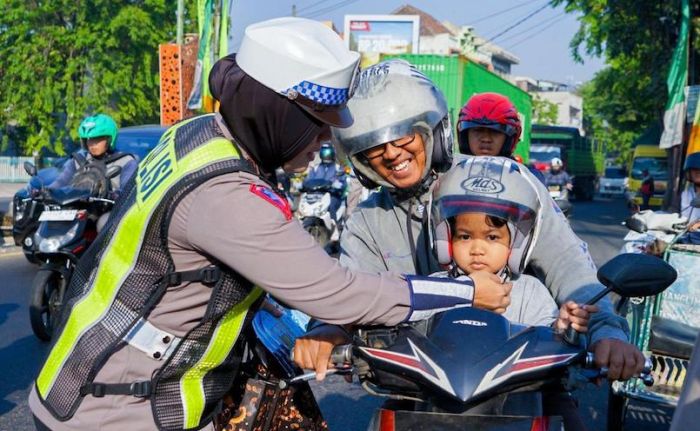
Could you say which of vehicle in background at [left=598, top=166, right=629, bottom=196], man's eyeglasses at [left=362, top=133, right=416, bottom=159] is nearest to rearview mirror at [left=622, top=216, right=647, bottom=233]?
man's eyeglasses at [left=362, top=133, right=416, bottom=159]

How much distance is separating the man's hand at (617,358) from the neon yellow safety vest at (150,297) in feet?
2.96

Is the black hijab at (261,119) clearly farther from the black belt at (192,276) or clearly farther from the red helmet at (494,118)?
the red helmet at (494,118)

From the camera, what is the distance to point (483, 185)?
8.67ft

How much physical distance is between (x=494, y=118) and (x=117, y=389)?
12.5ft

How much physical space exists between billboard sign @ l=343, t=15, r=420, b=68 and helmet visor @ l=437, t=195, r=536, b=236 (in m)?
43.8

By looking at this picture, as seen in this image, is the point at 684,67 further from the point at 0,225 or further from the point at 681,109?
the point at 0,225

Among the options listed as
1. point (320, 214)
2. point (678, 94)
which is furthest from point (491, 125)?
point (678, 94)

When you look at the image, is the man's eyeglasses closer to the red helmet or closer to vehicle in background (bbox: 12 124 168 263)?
the red helmet

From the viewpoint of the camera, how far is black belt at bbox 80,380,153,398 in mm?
2168

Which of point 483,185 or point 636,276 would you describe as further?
point 483,185

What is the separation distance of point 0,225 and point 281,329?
14.2 m

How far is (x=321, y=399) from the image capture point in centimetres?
590

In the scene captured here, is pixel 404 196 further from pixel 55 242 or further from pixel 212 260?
pixel 55 242

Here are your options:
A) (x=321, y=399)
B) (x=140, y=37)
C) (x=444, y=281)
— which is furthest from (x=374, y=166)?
(x=140, y=37)
